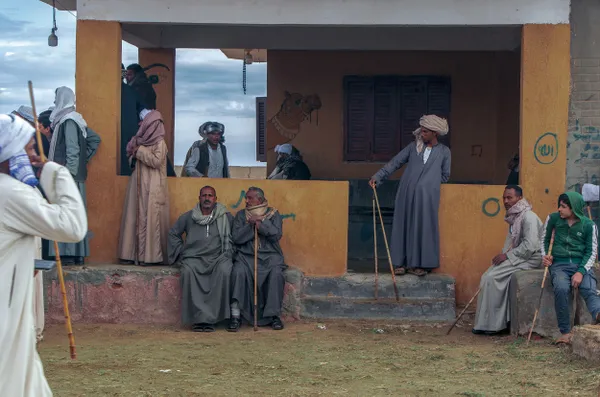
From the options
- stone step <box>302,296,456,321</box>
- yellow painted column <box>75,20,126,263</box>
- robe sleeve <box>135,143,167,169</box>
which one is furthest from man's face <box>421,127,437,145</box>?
yellow painted column <box>75,20,126,263</box>

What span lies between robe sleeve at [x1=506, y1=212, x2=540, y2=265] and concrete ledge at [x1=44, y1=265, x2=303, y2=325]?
2171mm

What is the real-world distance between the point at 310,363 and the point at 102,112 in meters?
3.68

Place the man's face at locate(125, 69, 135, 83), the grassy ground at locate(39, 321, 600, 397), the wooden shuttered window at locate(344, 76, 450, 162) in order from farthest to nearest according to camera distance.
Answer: the wooden shuttered window at locate(344, 76, 450, 162) < the man's face at locate(125, 69, 135, 83) < the grassy ground at locate(39, 321, 600, 397)

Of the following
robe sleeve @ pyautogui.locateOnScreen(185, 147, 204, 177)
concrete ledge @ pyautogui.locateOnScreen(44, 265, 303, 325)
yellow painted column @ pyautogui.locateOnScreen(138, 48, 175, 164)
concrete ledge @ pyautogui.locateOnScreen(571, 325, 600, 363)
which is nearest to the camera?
concrete ledge @ pyautogui.locateOnScreen(571, 325, 600, 363)

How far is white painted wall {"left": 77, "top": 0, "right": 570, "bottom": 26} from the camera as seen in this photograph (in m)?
9.84

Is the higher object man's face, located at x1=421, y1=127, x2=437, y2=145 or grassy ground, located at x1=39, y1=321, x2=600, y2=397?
man's face, located at x1=421, y1=127, x2=437, y2=145

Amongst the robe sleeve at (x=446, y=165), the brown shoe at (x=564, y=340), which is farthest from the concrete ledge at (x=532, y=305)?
the robe sleeve at (x=446, y=165)

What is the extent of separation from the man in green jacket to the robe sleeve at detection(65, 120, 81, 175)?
4528 mm

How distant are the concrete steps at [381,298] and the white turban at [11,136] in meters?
5.92

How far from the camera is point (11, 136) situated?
4168mm

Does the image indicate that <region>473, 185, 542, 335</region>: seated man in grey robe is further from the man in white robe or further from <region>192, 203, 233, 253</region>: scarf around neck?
the man in white robe

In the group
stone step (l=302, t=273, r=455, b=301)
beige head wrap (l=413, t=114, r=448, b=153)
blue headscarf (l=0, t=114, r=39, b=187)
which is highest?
beige head wrap (l=413, t=114, r=448, b=153)

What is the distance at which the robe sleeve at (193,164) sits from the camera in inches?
451

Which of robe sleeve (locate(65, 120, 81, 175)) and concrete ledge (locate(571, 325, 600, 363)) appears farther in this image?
robe sleeve (locate(65, 120, 81, 175))
